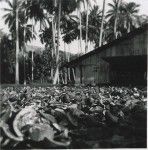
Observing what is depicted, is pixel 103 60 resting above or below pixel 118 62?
above

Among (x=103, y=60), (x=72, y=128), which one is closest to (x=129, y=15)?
(x=103, y=60)

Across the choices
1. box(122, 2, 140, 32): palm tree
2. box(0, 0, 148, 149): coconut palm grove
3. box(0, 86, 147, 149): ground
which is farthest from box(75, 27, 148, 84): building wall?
box(122, 2, 140, 32): palm tree

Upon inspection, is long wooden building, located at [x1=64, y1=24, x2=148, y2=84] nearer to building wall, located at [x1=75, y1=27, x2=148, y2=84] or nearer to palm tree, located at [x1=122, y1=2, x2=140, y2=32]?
building wall, located at [x1=75, y1=27, x2=148, y2=84]

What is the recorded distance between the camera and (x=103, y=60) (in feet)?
83.8

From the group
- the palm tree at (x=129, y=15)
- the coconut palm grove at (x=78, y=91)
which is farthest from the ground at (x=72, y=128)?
the palm tree at (x=129, y=15)

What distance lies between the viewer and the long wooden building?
22625 millimetres

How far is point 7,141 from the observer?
15.2 ft

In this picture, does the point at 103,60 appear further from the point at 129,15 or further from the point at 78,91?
the point at 129,15

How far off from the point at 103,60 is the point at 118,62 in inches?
72.8

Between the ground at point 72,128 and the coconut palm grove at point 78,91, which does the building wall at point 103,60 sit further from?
the ground at point 72,128

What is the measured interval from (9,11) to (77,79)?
38366 mm

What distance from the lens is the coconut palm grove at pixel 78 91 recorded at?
5.06 m

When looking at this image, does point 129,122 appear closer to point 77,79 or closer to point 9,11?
point 77,79

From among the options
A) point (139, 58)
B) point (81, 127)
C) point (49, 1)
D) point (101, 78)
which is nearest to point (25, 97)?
point (81, 127)
